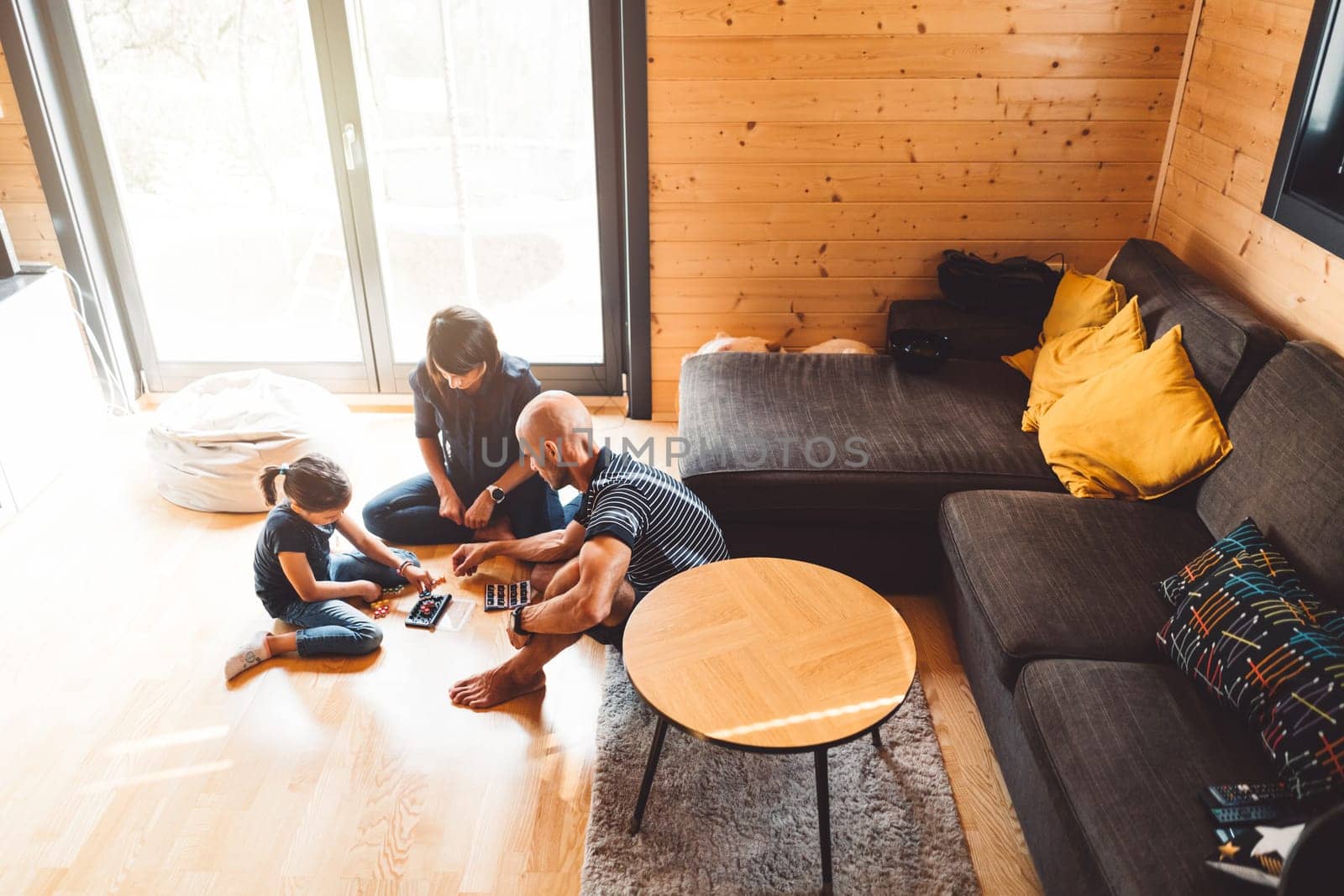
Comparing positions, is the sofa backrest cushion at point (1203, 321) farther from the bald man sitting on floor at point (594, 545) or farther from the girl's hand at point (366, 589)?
the girl's hand at point (366, 589)

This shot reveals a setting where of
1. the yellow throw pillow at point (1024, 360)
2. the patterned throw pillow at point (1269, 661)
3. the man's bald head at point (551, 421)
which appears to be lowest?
the yellow throw pillow at point (1024, 360)

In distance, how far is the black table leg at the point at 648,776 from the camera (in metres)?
2.00

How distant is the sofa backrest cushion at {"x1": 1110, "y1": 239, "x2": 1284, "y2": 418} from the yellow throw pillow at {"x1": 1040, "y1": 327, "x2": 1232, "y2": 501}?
4 cm

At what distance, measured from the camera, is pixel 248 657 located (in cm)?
252

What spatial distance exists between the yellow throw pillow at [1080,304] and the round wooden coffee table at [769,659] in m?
1.34

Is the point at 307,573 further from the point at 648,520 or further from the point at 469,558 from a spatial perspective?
the point at 648,520

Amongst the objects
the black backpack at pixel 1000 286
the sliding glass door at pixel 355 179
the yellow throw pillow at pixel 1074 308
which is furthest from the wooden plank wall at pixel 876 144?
the yellow throw pillow at pixel 1074 308

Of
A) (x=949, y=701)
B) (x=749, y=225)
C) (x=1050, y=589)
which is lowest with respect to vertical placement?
(x=949, y=701)

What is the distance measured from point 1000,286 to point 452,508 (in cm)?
192

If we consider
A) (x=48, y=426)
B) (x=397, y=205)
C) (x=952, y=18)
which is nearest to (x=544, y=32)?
(x=397, y=205)

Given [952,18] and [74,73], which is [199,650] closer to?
[74,73]

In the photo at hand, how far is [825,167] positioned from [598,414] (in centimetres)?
126

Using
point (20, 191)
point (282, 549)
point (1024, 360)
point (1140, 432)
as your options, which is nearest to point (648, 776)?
point (282, 549)

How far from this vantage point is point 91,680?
2.52m
